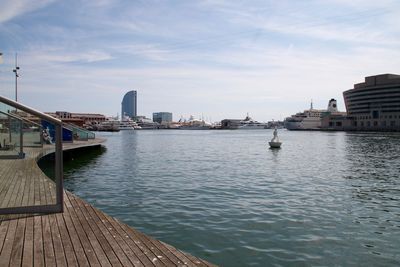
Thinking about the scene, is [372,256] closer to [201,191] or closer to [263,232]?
Result: [263,232]

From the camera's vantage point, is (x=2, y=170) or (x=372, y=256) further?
(x=2, y=170)

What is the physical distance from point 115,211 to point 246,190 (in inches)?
265

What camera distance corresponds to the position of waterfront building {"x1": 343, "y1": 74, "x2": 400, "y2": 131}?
570ft

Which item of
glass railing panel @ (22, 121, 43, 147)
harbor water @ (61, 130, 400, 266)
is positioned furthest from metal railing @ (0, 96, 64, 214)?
glass railing panel @ (22, 121, 43, 147)

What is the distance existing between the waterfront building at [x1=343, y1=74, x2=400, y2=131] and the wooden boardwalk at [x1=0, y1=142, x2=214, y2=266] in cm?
17619

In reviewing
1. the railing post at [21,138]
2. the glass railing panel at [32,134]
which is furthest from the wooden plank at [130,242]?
the glass railing panel at [32,134]

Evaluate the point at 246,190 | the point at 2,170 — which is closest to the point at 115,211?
the point at 2,170

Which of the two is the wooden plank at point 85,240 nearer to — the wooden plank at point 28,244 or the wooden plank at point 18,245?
the wooden plank at point 28,244

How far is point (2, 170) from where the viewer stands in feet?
32.2

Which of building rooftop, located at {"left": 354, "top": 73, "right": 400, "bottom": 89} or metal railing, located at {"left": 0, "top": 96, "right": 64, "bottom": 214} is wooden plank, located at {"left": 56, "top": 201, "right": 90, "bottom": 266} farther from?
building rooftop, located at {"left": 354, "top": 73, "right": 400, "bottom": 89}

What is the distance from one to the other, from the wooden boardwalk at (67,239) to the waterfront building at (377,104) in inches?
6937

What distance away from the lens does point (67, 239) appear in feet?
21.4

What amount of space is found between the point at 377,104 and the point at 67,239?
200m

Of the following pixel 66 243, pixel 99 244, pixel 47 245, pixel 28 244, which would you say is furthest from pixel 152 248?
pixel 28 244
